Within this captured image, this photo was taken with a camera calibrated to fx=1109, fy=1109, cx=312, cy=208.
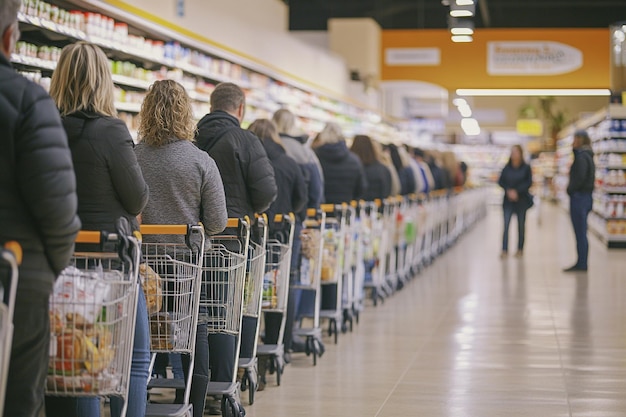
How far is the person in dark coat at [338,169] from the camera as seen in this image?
8.51 meters

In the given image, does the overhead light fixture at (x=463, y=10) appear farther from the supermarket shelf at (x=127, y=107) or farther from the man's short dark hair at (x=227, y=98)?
the man's short dark hair at (x=227, y=98)

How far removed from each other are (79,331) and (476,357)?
4.05m

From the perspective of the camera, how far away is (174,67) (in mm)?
10984

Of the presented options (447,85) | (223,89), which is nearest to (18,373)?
(223,89)

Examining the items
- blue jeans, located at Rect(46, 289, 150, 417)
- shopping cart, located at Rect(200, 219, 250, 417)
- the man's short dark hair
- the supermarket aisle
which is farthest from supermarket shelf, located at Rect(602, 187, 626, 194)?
blue jeans, located at Rect(46, 289, 150, 417)

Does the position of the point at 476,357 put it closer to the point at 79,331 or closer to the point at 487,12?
the point at 79,331

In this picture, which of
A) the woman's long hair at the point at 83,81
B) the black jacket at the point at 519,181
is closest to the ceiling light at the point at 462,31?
the black jacket at the point at 519,181

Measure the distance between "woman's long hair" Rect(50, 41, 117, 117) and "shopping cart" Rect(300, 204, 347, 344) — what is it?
332cm

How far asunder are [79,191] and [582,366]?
380 centimetres

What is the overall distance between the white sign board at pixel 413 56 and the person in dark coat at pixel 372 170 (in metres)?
10.5

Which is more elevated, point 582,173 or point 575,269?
point 582,173

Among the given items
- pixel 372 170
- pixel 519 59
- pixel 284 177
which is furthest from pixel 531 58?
pixel 284 177

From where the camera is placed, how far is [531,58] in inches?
774

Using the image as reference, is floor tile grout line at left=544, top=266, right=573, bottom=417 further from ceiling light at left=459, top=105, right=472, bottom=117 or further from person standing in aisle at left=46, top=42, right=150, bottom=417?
ceiling light at left=459, top=105, right=472, bottom=117
